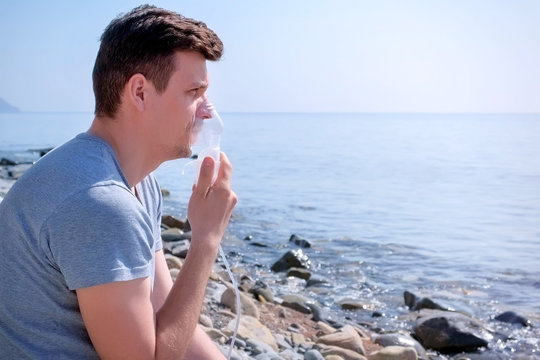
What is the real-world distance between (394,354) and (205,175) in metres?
5.11

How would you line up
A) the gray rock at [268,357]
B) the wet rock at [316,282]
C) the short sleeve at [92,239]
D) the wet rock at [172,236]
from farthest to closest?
the wet rock at [172,236], the wet rock at [316,282], the gray rock at [268,357], the short sleeve at [92,239]

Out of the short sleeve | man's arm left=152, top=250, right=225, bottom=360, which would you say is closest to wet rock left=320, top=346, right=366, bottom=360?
man's arm left=152, top=250, right=225, bottom=360

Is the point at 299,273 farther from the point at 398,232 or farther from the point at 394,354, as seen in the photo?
the point at 398,232

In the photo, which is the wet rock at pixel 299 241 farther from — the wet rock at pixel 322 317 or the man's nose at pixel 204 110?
the man's nose at pixel 204 110

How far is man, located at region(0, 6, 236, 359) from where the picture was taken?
2.15m

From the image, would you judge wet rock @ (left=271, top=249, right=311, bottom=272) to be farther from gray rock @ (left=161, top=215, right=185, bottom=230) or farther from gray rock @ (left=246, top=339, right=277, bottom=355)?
gray rock @ (left=246, top=339, right=277, bottom=355)

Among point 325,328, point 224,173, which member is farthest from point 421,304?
point 224,173

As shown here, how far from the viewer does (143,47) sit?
→ 2.42 meters

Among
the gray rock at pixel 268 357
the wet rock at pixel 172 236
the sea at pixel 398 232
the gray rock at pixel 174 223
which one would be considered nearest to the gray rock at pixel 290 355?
the gray rock at pixel 268 357

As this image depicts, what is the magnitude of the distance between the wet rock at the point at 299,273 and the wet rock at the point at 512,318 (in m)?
3.15

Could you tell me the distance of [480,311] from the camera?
9930mm

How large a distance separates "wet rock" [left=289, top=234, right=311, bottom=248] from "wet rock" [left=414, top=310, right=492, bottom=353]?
557cm

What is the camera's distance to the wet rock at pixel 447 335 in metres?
8.23

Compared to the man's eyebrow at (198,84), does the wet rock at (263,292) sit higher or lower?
lower
